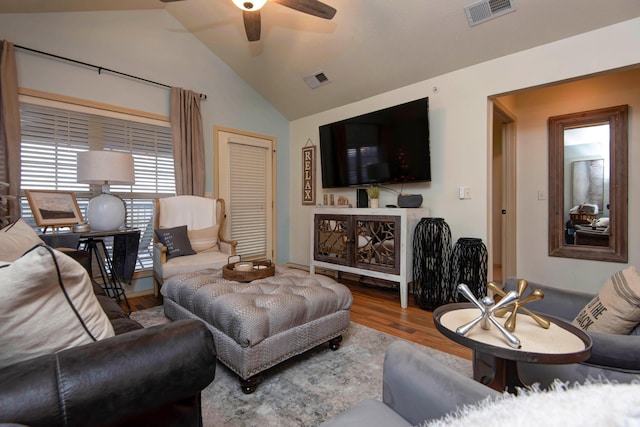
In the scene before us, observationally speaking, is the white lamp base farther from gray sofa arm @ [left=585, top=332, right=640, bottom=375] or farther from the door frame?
gray sofa arm @ [left=585, top=332, right=640, bottom=375]

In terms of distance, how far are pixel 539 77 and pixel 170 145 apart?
3.77 meters

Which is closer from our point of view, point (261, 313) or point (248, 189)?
point (261, 313)

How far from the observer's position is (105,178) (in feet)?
8.53

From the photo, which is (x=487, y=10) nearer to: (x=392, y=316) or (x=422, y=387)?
(x=392, y=316)

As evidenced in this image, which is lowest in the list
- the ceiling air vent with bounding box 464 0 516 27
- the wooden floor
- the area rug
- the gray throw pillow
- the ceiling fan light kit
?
the wooden floor

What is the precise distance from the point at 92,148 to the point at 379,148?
301cm

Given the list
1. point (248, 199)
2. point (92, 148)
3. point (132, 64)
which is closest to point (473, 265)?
point (248, 199)

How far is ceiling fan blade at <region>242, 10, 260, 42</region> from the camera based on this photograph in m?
2.33

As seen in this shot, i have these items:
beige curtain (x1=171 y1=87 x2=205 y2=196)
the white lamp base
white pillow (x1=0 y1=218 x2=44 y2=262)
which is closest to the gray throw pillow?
the white lamp base

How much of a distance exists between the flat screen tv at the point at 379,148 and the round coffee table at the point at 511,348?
216 centimetres

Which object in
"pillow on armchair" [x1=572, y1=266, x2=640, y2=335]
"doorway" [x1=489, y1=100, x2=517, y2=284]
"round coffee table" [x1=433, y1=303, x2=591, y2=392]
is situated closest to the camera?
"round coffee table" [x1=433, y1=303, x2=591, y2=392]

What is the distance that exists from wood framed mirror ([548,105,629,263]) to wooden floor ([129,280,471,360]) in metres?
1.83

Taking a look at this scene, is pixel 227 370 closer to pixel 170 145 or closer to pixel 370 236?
pixel 370 236

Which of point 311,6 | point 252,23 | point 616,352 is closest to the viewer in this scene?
point 616,352
